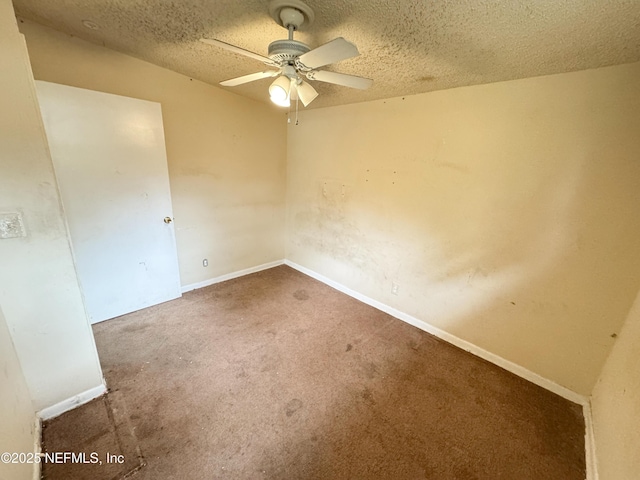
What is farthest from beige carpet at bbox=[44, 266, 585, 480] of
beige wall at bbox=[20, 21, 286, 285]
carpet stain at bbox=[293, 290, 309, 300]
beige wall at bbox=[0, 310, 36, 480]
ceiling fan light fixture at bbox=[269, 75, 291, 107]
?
ceiling fan light fixture at bbox=[269, 75, 291, 107]

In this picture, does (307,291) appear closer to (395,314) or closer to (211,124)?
(395,314)

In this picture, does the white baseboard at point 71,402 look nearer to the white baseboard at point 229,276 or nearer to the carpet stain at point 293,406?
the carpet stain at point 293,406

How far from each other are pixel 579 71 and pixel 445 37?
94 cm

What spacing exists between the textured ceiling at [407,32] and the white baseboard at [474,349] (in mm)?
2138

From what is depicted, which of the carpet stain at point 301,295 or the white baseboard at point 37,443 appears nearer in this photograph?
the white baseboard at point 37,443

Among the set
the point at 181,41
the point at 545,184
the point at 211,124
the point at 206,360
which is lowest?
the point at 206,360

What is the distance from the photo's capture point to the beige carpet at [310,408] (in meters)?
1.35

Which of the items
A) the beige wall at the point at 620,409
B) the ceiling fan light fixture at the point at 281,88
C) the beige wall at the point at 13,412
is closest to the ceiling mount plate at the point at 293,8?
the ceiling fan light fixture at the point at 281,88

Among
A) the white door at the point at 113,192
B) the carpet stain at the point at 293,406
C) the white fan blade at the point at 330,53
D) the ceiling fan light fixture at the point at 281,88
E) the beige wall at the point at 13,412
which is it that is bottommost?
the carpet stain at the point at 293,406

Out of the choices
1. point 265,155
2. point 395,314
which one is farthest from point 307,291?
point 265,155

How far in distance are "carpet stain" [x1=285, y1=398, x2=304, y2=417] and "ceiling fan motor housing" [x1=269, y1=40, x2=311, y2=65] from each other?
2087 mm

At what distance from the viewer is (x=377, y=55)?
5.35 feet

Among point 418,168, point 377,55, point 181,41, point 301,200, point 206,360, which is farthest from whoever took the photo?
point 301,200

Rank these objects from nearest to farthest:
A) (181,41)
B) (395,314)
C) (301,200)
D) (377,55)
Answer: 1. (377,55)
2. (181,41)
3. (395,314)
4. (301,200)
